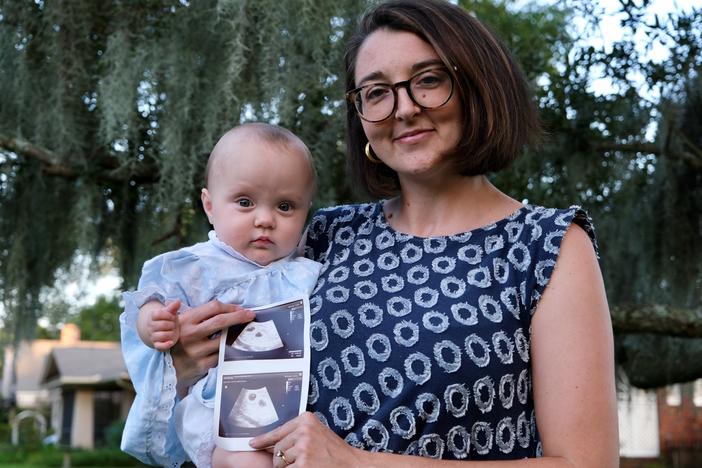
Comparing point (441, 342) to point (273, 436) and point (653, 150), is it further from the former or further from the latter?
point (653, 150)

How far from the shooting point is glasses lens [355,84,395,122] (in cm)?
177

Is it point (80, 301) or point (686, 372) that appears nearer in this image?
point (80, 301)

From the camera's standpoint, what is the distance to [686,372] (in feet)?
20.3

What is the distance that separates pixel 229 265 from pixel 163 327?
232 millimetres

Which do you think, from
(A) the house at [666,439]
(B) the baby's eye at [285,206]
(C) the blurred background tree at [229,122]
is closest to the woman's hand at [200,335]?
(B) the baby's eye at [285,206]

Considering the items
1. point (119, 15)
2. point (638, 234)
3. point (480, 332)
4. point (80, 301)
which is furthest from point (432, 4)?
point (638, 234)

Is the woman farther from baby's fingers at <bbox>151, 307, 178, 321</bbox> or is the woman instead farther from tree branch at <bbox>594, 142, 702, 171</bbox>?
tree branch at <bbox>594, 142, 702, 171</bbox>

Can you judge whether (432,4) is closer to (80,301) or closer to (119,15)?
(119,15)

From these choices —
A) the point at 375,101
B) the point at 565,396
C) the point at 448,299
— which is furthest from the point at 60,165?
the point at 565,396

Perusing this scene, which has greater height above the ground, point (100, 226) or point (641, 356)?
point (100, 226)

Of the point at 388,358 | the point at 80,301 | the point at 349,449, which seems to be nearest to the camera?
the point at 349,449

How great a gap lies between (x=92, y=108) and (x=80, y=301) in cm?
104

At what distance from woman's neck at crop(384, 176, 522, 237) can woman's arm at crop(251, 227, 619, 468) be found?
23 cm

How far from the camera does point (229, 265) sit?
1.95 meters
